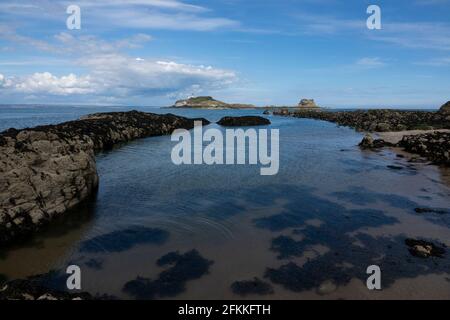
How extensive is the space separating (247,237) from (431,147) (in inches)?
1080

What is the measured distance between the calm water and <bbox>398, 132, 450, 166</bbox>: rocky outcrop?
626 centimetres

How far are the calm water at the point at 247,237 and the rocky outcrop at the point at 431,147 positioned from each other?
626cm

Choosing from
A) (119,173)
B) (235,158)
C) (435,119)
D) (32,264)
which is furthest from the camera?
(435,119)

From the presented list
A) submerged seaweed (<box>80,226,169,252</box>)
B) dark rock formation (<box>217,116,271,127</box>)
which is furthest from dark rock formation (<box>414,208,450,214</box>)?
dark rock formation (<box>217,116,271,127</box>)

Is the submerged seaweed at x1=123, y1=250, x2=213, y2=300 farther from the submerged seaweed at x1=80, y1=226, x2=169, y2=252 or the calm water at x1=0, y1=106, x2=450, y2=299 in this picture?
the submerged seaweed at x1=80, y1=226, x2=169, y2=252

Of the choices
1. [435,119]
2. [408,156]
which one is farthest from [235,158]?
[435,119]

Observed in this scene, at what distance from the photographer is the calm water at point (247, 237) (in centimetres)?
1070

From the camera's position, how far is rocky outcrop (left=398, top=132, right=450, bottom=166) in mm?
29530

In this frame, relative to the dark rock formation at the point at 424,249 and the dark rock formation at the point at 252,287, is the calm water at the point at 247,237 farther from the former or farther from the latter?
the dark rock formation at the point at 424,249

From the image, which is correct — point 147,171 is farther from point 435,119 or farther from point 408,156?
point 435,119

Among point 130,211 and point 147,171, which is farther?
point 147,171

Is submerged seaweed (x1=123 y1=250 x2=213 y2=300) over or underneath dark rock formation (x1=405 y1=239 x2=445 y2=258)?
underneath

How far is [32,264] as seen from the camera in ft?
38.8
